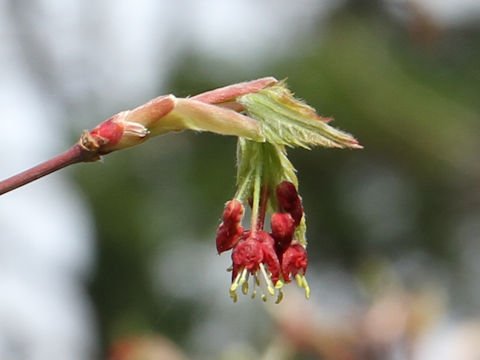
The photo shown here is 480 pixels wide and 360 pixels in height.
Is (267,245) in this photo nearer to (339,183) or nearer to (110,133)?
(110,133)

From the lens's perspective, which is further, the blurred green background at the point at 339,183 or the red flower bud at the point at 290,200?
the blurred green background at the point at 339,183

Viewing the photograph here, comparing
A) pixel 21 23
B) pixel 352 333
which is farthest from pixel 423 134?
pixel 352 333

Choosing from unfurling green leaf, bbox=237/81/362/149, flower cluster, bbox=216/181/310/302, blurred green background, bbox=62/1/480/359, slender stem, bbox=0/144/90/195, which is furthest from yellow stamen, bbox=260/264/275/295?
blurred green background, bbox=62/1/480/359

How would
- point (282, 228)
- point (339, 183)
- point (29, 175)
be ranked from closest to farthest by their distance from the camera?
point (29, 175), point (282, 228), point (339, 183)

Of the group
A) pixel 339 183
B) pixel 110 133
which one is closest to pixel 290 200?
pixel 110 133

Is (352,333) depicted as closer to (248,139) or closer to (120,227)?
(248,139)

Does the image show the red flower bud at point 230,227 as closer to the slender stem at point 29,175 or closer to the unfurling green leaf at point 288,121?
the unfurling green leaf at point 288,121

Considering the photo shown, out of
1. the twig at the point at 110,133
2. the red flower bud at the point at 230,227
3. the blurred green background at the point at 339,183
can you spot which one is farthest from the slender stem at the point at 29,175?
the blurred green background at the point at 339,183
